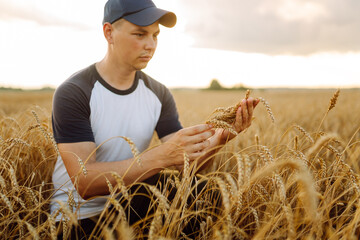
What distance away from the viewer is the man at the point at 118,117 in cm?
143

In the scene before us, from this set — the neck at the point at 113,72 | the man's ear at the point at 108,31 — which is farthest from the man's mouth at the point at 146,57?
the man's ear at the point at 108,31

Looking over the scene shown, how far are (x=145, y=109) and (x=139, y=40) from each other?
1.62ft

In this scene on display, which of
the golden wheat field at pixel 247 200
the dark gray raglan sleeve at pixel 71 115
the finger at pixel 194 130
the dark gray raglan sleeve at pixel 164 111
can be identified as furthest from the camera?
the dark gray raglan sleeve at pixel 164 111

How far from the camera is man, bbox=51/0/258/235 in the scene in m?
1.43

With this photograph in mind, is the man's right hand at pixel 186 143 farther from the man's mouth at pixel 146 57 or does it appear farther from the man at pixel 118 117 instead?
the man's mouth at pixel 146 57

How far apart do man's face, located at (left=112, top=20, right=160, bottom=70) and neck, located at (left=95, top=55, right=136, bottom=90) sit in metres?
0.06

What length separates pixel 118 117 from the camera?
182cm

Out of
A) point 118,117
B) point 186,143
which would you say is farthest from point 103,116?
point 186,143

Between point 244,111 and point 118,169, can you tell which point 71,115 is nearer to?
point 118,169

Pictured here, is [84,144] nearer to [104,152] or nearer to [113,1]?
[104,152]

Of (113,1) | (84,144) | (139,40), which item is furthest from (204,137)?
(113,1)

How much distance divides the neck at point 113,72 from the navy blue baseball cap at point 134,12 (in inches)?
11.3

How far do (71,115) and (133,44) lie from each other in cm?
61

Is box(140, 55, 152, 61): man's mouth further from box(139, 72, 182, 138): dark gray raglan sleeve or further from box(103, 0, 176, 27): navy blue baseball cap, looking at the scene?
box(139, 72, 182, 138): dark gray raglan sleeve
